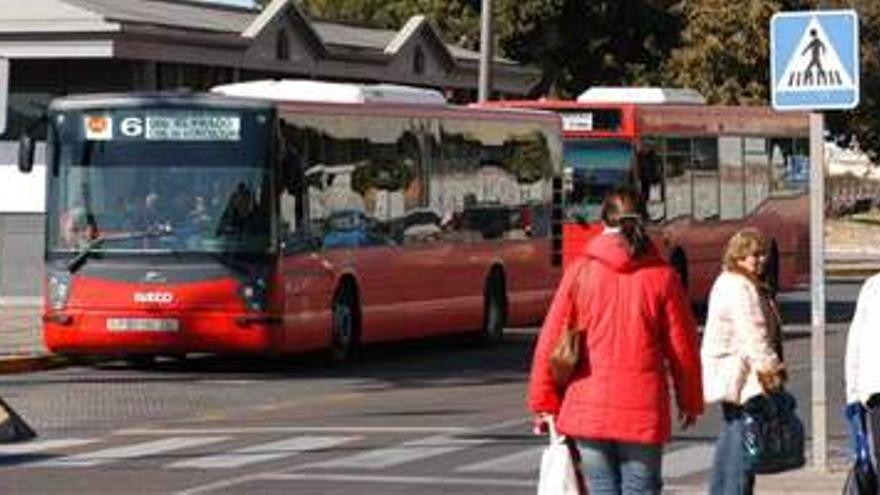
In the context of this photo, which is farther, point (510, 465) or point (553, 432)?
point (510, 465)

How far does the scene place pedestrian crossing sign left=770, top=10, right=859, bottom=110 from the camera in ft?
42.1

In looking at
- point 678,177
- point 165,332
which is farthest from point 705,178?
point 165,332

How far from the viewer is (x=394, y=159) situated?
24281 mm

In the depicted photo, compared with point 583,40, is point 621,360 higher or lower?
lower

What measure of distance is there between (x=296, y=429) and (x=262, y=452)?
5.70 feet

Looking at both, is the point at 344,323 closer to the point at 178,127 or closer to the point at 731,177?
the point at 178,127

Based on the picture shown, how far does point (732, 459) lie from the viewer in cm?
1006

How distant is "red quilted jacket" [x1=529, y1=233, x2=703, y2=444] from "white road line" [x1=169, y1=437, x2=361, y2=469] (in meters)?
6.28

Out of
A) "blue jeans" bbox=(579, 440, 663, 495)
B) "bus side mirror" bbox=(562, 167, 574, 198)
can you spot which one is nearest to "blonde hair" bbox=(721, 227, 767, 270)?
"blue jeans" bbox=(579, 440, 663, 495)

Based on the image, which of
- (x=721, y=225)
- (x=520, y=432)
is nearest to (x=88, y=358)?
(x=520, y=432)

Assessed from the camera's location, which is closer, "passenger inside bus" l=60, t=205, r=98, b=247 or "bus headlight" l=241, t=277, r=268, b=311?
"bus headlight" l=241, t=277, r=268, b=311

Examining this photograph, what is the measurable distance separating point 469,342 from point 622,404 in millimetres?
18989

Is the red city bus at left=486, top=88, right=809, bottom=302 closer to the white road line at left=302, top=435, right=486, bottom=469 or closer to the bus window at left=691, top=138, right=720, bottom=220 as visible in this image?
the bus window at left=691, top=138, right=720, bottom=220

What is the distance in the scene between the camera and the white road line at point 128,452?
14445mm
